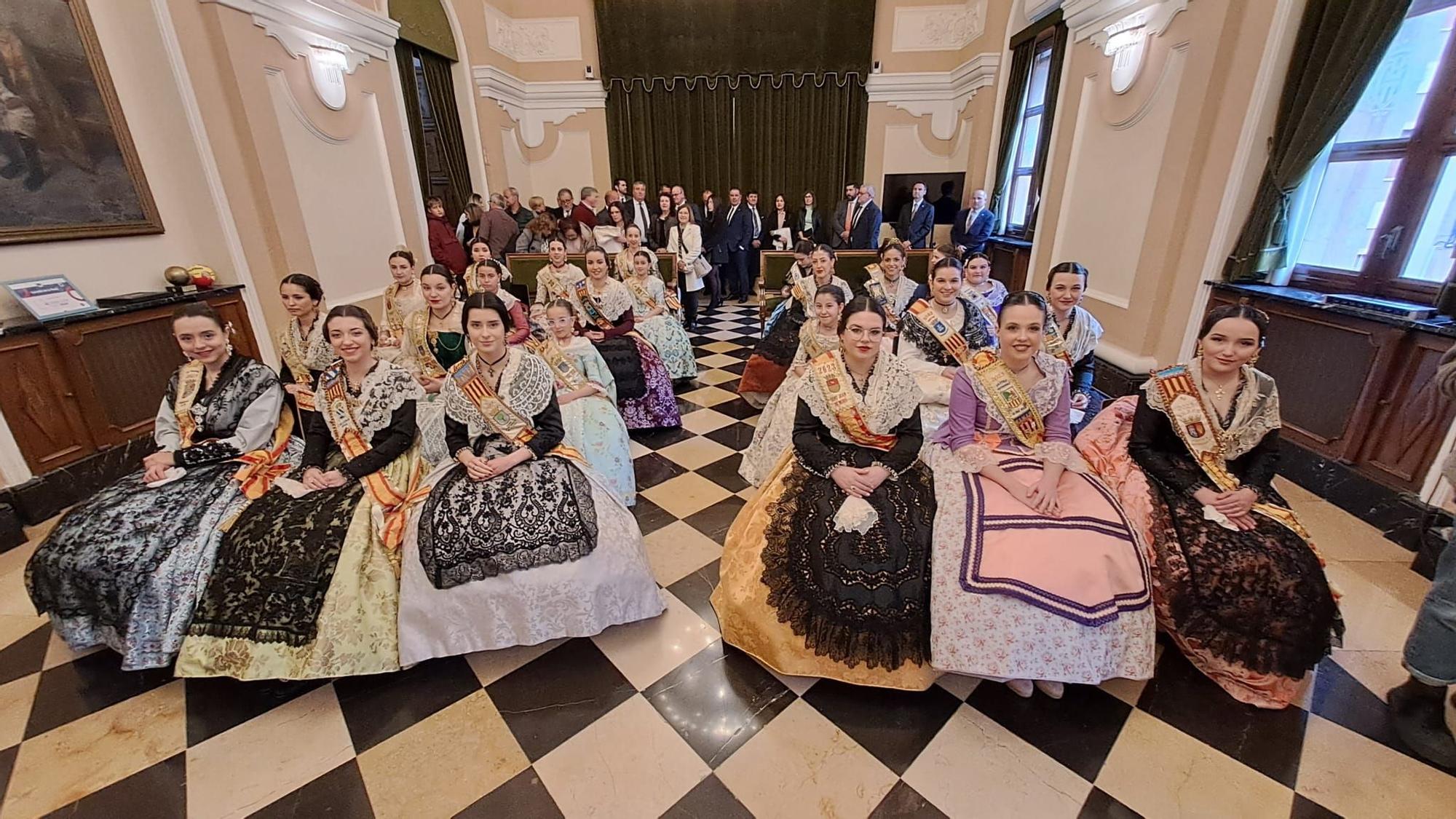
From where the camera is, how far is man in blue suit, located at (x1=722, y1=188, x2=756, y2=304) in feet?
27.7

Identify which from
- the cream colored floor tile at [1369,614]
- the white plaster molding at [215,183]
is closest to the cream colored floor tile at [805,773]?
the cream colored floor tile at [1369,614]

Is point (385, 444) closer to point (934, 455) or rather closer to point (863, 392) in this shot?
point (863, 392)

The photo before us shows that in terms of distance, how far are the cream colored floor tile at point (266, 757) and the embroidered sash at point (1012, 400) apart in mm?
2350

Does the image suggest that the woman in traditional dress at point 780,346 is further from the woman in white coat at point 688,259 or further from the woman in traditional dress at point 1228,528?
the woman in white coat at point 688,259

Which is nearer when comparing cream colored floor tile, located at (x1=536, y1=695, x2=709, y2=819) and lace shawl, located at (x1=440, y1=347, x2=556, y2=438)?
cream colored floor tile, located at (x1=536, y1=695, x2=709, y2=819)

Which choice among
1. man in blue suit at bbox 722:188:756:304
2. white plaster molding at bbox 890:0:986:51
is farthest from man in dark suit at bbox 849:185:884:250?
white plaster molding at bbox 890:0:986:51

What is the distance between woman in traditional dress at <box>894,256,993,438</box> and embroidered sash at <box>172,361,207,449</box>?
3.17m

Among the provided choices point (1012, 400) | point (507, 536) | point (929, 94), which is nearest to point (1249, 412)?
point (1012, 400)

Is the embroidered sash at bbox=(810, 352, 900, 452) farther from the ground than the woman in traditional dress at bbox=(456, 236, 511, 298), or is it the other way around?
the woman in traditional dress at bbox=(456, 236, 511, 298)

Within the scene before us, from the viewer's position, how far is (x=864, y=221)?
7887mm

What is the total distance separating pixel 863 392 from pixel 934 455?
1.26 ft

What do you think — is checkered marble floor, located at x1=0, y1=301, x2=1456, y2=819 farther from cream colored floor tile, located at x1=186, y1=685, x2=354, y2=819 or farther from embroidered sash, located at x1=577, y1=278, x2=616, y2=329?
embroidered sash, located at x1=577, y1=278, x2=616, y2=329

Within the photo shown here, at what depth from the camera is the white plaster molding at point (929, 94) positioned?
8.52 metres

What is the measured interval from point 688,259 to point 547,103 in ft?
14.5
